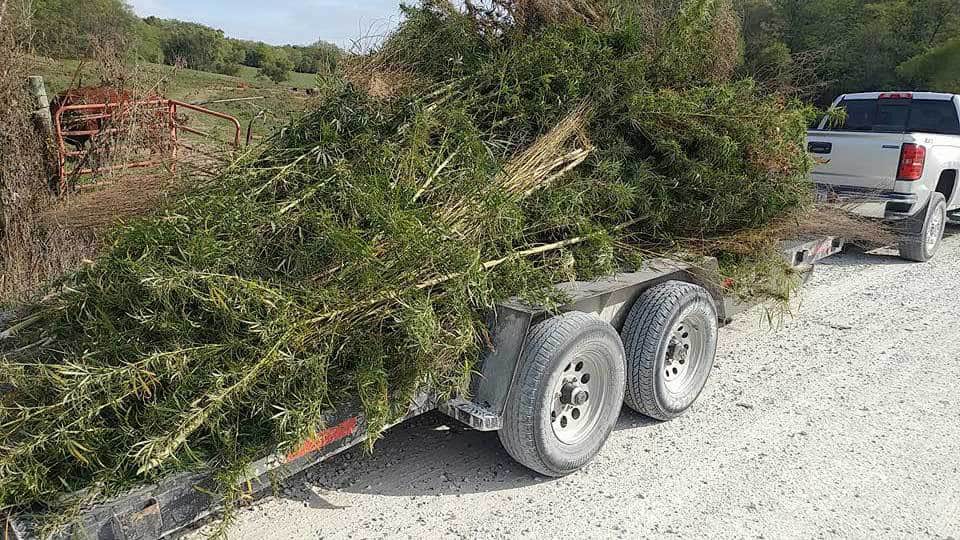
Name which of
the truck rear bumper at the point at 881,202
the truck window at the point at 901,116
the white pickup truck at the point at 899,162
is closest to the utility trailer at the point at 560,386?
the white pickup truck at the point at 899,162

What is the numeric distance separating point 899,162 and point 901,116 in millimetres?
1542

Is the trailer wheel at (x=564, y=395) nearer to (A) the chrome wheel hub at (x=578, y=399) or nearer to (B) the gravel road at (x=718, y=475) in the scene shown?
(A) the chrome wheel hub at (x=578, y=399)

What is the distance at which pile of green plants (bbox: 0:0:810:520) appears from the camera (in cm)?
258

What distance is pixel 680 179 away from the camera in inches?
173

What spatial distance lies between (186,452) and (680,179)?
3.26 metres

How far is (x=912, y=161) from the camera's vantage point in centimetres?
738

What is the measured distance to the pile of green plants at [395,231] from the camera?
8.48ft

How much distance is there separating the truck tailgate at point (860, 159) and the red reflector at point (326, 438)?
20.7 ft

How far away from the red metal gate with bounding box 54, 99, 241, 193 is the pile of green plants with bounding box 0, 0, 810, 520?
2932mm

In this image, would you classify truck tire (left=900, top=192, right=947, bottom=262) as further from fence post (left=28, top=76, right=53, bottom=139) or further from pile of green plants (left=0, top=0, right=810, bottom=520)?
fence post (left=28, top=76, right=53, bottom=139)

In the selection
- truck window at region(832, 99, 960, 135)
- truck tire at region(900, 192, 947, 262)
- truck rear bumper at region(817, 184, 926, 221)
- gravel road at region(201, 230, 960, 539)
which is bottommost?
gravel road at region(201, 230, 960, 539)

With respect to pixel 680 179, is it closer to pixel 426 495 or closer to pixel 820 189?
pixel 426 495

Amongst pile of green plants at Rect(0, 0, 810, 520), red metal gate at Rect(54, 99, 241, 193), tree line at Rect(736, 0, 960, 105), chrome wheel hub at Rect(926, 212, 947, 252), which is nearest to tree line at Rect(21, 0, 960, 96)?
tree line at Rect(736, 0, 960, 105)

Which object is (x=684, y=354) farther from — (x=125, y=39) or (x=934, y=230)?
(x=125, y=39)
